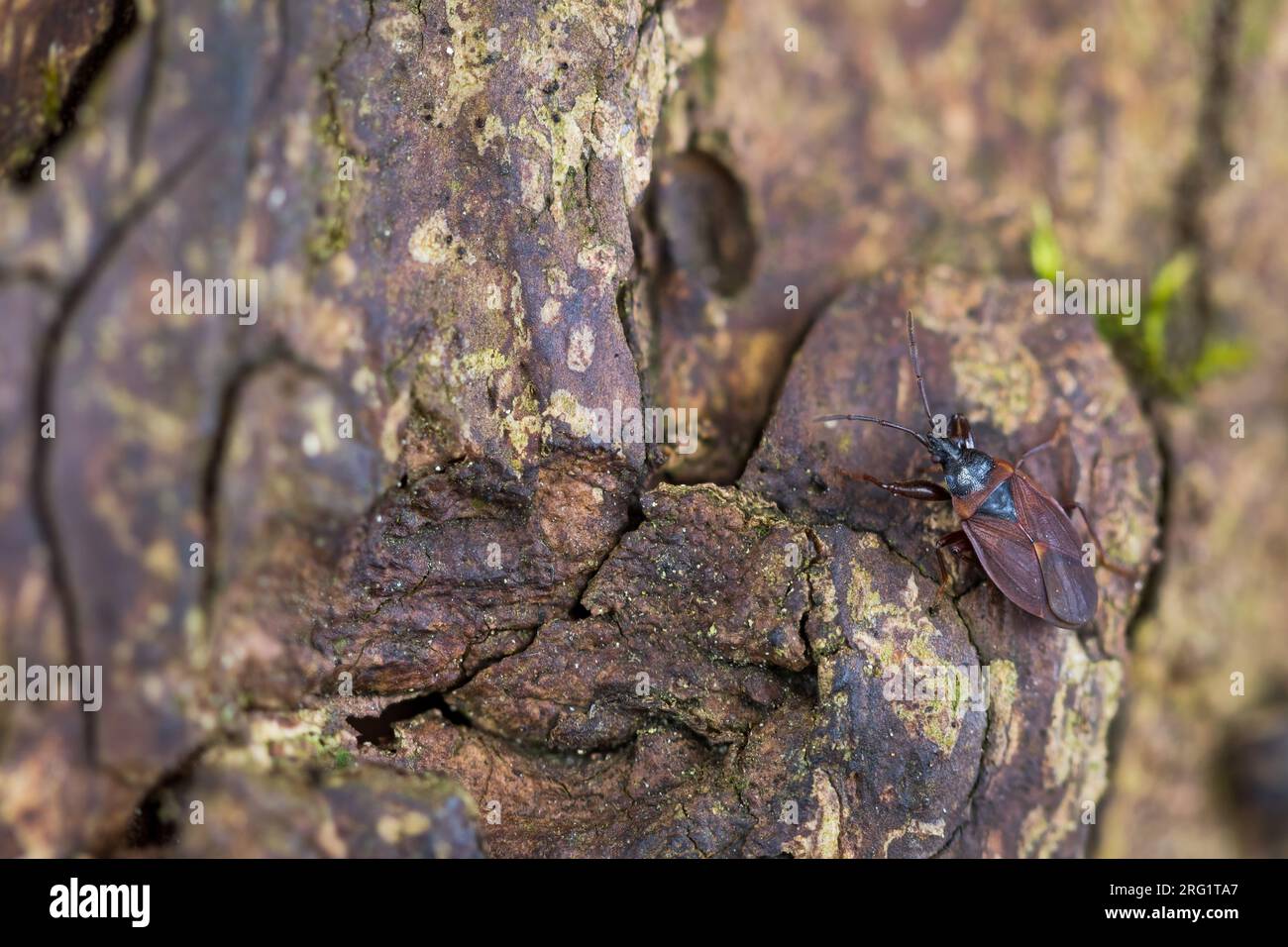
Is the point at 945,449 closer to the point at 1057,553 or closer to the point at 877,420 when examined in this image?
the point at 877,420

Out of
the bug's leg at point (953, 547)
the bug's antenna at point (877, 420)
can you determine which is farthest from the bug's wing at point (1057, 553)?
the bug's antenna at point (877, 420)

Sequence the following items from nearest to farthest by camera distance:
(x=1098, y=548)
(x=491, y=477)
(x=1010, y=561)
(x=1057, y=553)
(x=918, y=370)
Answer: (x=491, y=477), (x=1010, y=561), (x=1057, y=553), (x=918, y=370), (x=1098, y=548)

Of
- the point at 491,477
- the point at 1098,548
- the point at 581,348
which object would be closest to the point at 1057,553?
the point at 1098,548

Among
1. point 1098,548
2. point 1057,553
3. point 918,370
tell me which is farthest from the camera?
point 1098,548

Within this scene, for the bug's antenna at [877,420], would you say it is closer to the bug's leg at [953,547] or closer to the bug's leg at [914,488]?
the bug's leg at [914,488]
